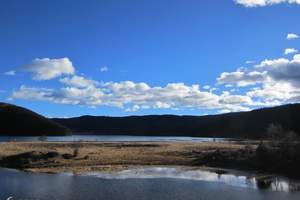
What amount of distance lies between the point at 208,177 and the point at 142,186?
38.1 feet

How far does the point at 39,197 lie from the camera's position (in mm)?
39406

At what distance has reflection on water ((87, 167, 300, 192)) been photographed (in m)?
49.2

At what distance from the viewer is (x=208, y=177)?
56188 millimetres

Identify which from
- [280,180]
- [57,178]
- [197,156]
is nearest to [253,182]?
[280,180]

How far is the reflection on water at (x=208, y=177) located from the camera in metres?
49.2

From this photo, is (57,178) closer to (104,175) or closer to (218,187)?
(104,175)

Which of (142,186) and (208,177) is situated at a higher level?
(208,177)

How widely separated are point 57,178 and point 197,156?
3151 centimetres

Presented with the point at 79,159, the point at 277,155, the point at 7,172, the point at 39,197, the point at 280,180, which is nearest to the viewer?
the point at 39,197

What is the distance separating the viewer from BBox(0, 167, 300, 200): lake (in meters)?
41.1

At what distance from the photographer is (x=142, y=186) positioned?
155 ft

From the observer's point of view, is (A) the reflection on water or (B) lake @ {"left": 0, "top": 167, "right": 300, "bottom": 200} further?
(A) the reflection on water

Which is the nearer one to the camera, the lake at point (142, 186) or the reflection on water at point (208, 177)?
the lake at point (142, 186)

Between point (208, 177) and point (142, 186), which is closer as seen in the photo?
point (142, 186)
